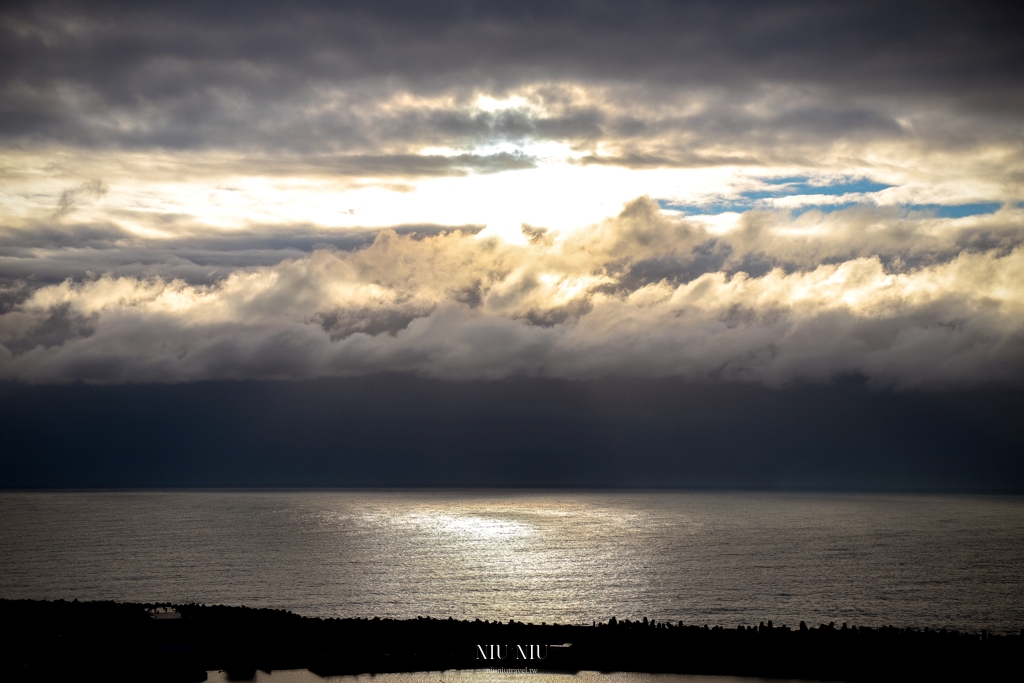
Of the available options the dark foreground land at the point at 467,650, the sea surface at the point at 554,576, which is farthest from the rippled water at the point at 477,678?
the sea surface at the point at 554,576

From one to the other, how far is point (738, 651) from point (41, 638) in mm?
55980

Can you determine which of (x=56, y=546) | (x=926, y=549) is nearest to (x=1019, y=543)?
(x=926, y=549)

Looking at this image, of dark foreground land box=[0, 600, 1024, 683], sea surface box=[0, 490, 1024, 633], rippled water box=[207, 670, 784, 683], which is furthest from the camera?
sea surface box=[0, 490, 1024, 633]

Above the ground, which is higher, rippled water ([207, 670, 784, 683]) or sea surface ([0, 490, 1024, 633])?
rippled water ([207, 670, 784, 683])

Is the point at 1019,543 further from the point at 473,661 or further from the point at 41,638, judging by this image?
the point at 41,638

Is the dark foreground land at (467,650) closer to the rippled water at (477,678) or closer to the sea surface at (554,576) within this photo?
the rippled water at (477,678)

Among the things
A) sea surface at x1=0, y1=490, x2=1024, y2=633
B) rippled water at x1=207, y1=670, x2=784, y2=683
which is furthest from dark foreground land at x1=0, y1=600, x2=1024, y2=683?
sea surface at x1=0, y1=490, x2=1024, y2=633

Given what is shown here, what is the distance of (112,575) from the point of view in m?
118

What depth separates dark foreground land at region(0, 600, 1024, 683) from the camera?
186 feet

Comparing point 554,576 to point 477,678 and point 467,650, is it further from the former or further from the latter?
point 477,678

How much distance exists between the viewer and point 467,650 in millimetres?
65562

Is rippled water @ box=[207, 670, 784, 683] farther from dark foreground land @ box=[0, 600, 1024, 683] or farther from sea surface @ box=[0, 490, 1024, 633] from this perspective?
sea surface @ box=[0, 490, 1024, 633]

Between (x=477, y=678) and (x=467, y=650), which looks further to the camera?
(x=467, y=650)

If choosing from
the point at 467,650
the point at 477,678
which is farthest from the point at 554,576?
the point at 477,678
